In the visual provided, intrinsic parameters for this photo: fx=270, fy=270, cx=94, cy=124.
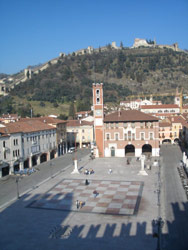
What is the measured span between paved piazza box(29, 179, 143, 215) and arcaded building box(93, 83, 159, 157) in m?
18.5

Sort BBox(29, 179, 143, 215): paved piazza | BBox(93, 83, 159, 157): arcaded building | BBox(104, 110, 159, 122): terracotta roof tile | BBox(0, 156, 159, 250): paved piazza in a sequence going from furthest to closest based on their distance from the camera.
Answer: BBox(104, 110, 159, 122): terracotta roof tile, BBox(93, 83, 159, 157): arcaded building, BBox(29, 179, 143, 215): paved piazza, BBox(0, 156, 159, 250): paved piazza

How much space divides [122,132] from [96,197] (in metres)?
25.5

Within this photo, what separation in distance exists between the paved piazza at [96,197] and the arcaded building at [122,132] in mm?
18525

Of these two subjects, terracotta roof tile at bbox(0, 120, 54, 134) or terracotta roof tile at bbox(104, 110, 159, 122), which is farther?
terracotta roof tile at bbox(104, 110, 159, 122)

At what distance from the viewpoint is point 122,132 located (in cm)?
5381

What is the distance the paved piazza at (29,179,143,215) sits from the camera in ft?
86.4

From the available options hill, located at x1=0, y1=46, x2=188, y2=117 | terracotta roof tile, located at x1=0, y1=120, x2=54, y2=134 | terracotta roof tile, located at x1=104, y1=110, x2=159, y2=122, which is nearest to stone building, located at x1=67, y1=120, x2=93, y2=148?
terracotta roof tile, located at x1=104, y1=110, x2=159, y2=122

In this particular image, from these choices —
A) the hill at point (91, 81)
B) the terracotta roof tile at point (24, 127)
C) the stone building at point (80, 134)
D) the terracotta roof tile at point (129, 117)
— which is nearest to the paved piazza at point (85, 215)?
the terracotta roof tile at point (24, 127)

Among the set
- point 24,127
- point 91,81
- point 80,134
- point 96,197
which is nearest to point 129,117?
point 24,127

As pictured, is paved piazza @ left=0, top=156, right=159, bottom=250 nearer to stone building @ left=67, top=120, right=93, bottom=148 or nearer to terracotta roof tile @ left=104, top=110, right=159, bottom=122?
terracotta roof tile @ left=104, top=110, right=159, bottom=122

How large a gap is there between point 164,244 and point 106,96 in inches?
5350

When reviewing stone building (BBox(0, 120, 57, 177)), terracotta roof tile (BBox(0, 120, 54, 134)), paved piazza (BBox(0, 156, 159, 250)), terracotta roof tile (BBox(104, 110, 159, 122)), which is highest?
terracotta roof tile (BBox(104, 110, 159, 122))

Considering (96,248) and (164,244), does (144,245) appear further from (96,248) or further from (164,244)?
(96,248)

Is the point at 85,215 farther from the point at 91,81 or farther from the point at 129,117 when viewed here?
the point at 91,81
